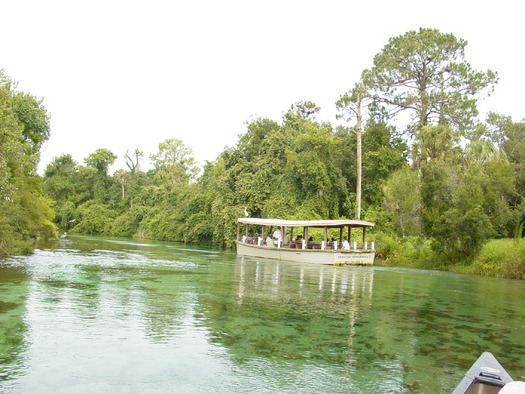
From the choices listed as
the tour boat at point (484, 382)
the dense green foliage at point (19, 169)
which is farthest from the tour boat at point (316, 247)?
the tour boat at point (484, 382)

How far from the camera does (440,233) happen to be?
26.2 m

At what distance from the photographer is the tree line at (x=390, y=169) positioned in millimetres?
26797

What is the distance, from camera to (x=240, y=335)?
987 cm

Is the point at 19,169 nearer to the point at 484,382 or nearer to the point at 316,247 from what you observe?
the point at 316,247

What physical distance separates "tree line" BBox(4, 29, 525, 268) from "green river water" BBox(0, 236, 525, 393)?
9156 millimetres

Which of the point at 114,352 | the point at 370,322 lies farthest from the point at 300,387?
the point at 370,322

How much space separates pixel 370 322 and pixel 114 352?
5.89 m

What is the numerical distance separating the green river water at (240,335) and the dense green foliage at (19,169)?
15.9ft

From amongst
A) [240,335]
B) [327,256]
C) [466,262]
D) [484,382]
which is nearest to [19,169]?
[327,256]

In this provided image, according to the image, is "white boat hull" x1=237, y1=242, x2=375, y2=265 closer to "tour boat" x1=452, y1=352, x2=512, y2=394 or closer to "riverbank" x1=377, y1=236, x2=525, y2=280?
"riverbank" x1=377, y1=236, x2=525, y2=280

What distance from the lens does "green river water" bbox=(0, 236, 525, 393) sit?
726 cm

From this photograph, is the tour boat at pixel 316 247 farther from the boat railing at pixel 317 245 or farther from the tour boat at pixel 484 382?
the tour boat at pixel 484 382

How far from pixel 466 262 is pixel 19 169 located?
22402 millimetres

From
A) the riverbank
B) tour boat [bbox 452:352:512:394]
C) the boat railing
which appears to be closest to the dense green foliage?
the boat railing
